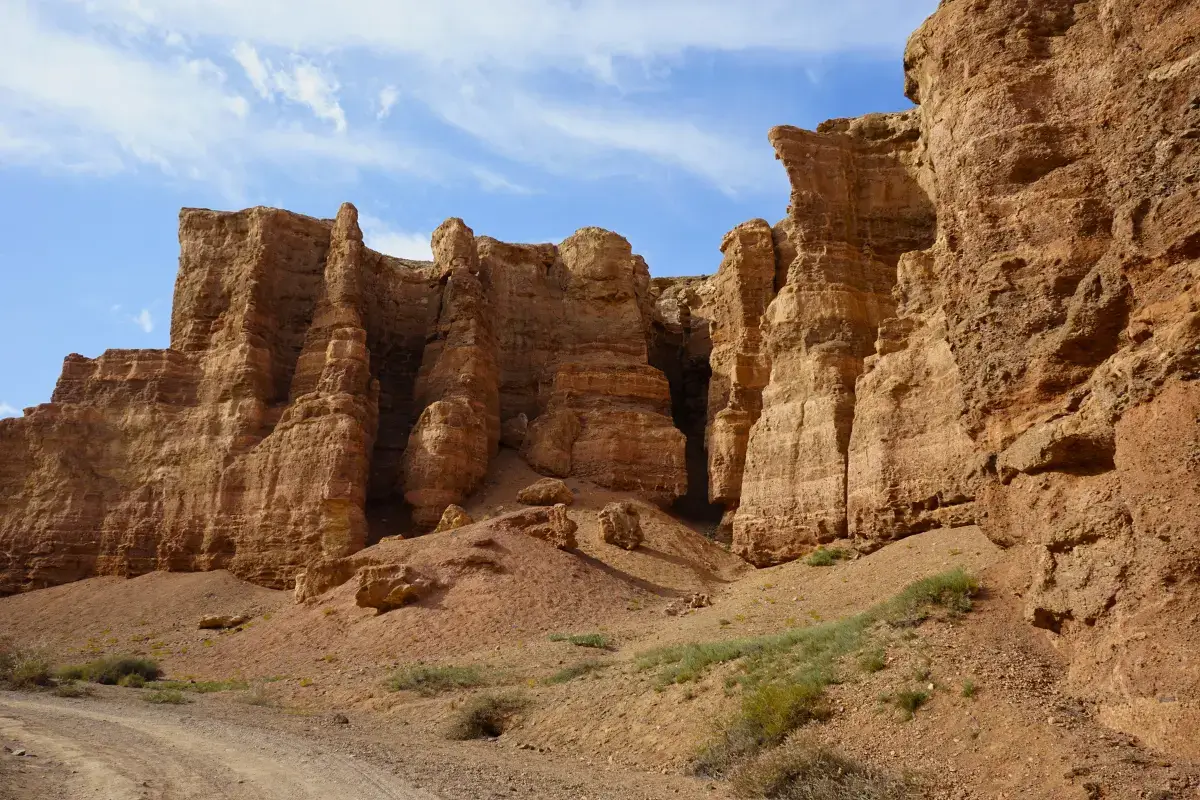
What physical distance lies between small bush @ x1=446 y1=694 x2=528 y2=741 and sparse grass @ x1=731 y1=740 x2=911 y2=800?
20.5 feet

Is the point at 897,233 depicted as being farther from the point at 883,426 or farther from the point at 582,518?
the point at 582,518

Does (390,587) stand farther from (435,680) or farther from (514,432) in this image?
(514,432)

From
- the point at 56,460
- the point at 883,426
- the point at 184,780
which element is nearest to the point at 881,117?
the point at 883,426

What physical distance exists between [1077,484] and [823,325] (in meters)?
24.2

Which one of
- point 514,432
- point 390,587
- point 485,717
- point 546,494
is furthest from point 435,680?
point 514,432

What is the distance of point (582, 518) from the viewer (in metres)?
37.7

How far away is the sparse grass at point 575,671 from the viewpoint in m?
18.8

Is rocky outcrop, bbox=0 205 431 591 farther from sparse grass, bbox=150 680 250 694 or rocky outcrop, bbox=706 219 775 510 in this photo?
rocky outcrop, bbox=706 219 775 510

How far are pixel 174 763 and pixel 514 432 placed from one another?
32193 mm

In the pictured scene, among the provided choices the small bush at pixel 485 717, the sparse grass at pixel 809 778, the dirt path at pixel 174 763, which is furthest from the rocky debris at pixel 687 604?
the sparse grass at pixel 809 778

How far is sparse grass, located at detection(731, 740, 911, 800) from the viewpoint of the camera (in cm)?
990

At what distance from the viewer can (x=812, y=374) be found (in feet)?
110

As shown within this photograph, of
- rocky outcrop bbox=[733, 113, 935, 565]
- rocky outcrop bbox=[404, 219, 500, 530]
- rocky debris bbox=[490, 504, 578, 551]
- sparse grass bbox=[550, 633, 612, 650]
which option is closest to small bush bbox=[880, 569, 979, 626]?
sparse grass bbox=[550, 633, 612, 650]

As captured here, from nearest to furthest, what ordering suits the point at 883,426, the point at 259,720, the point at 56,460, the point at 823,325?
the point at 259,720
the point at 883,426
the point at 823,325
the point at 56,460
